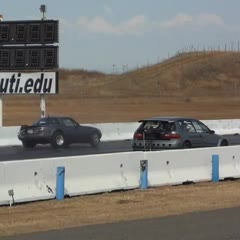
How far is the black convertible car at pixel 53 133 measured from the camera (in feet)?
102

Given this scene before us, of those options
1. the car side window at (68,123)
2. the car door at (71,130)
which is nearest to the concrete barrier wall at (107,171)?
the car door at (71,130)

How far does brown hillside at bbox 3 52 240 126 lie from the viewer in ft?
209

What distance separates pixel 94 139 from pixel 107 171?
664 inches

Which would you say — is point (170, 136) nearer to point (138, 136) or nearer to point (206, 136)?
point (138, 136)

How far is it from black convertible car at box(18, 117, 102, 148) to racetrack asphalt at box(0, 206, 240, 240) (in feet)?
63.6

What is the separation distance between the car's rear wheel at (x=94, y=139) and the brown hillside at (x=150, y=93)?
19.0 m

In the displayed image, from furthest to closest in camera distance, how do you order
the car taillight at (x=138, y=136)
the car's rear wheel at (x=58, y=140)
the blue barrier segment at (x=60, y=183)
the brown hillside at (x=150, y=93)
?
the brown hillside at (x=150, y=93)
the car's rear wheel at (x=58, y=140)
the car taillight at (x=138, y=136)
the blue barrier segment at (x=60, y=183)

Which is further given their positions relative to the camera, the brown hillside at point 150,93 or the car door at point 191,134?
the brown hillside at point 150,93

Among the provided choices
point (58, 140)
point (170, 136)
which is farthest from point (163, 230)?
point (58, 140)

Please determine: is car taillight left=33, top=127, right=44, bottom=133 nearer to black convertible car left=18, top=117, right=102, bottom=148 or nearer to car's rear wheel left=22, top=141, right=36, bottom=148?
black convertible car left=18, top=117, right=102, bottom=148

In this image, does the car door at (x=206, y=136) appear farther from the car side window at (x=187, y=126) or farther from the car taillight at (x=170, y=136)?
the car taillight at (x=170, y=136)

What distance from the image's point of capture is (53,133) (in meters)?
31.1

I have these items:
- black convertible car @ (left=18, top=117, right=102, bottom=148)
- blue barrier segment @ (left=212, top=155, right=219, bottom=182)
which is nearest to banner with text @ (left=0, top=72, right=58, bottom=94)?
black convertible car @ (left=18, top=117, right=102, bottom=148)

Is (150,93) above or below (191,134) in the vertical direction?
above
